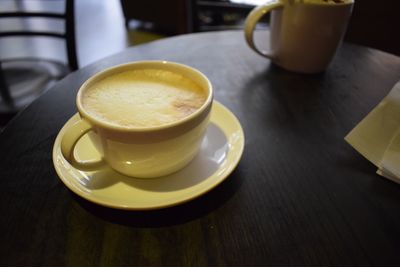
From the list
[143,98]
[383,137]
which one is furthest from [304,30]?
[143,98]

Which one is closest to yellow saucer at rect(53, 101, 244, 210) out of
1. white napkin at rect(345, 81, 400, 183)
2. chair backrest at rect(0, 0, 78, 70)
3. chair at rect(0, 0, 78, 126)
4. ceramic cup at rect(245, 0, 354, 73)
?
white napkin at rect(345, 81, 400, 183)

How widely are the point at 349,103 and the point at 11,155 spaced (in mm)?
568

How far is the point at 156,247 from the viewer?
34 centimetres

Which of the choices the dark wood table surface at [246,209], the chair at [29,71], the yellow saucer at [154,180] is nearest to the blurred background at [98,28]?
the chair at [29,71]

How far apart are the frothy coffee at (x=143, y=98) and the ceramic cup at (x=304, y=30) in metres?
0.31

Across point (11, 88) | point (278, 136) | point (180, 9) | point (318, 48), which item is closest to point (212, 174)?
point (278, 136)

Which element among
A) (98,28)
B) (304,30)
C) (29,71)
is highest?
(304,30)

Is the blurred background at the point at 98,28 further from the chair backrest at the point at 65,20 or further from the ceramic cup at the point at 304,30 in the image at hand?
the ceramic cup at the point at 304,30

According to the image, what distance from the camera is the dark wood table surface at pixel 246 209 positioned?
1.09 ft

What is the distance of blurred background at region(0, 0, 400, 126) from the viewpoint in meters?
0.99

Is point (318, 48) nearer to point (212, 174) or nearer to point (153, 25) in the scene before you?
point (212, 174)

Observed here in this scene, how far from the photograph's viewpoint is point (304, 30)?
65 cm

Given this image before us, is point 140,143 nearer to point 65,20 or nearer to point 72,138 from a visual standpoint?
point 72,138

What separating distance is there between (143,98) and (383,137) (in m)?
0.35
